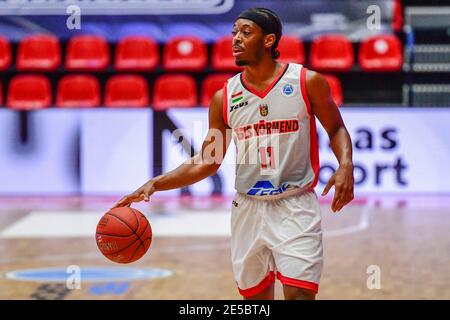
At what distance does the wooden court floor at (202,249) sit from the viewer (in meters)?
5.83

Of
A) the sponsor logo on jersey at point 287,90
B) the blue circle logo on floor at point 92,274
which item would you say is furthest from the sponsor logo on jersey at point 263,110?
the blue circle logo on floor at point 92,274

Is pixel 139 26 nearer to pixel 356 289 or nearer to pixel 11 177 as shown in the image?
pixel 11 177

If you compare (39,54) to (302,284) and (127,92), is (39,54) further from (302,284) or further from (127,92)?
(302,284)

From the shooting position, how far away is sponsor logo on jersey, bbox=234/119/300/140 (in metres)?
3.93

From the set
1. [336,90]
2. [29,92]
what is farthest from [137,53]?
[336,90]

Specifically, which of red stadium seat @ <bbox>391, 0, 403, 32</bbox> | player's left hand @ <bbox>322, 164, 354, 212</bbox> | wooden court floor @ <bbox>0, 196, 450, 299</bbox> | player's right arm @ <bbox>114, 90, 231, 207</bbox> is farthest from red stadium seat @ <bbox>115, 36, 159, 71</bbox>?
player's left hand @ <bbox>322, 164, 354, 212</bbox>

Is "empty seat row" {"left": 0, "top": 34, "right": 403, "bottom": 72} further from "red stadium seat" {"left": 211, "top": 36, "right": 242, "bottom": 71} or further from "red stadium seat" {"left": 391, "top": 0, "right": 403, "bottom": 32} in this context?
"red stadium seat" {"left": 391, "top": 0, "right": 403, "bottom": 32}

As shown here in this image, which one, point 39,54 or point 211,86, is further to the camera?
point 39,54

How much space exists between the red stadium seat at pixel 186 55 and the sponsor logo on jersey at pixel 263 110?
7.65 metres

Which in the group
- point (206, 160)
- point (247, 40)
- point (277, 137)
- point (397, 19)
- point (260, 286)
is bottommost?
point (260, 286)

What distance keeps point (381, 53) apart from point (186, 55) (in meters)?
2.66

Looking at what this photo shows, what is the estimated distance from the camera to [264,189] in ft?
13.0

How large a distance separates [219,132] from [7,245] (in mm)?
4017

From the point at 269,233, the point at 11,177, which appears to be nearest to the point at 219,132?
the point at 269,233
